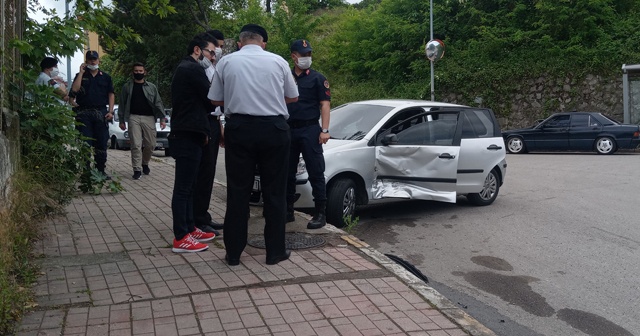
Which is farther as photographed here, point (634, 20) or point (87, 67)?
point (634, 20)

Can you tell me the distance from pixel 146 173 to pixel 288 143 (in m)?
7.13

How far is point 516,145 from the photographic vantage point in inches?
867

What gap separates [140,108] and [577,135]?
14.7 m

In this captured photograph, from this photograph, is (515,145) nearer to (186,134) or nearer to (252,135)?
(186,134)

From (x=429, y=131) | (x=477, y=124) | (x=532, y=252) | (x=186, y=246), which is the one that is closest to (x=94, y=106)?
(x=186, y=246)

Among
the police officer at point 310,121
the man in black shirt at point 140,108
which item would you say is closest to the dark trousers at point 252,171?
the police officer at point 310,121

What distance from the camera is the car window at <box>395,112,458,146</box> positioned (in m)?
8.91

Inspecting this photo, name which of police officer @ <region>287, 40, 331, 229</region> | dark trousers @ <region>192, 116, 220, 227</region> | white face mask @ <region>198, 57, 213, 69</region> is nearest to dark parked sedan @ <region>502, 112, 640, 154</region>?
police officer @ <region>287, 40, 331, 229</region>

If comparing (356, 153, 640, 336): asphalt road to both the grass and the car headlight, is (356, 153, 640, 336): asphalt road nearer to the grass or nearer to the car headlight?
the car headlight

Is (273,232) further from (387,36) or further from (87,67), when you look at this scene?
(387,36)

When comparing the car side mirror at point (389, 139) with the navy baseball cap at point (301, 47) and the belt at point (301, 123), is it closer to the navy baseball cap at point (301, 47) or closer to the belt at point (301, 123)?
the belt at point (301, 123)

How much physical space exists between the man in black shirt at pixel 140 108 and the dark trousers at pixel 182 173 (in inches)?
201

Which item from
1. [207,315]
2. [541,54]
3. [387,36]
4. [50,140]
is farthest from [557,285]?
[387,36]

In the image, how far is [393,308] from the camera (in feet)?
14.7
